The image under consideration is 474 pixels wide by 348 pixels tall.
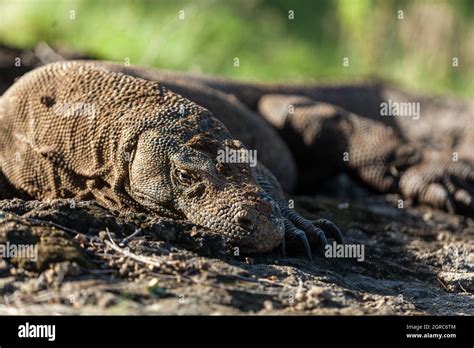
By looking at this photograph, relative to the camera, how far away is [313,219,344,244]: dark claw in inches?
190

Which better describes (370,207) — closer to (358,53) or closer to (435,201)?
(435,201)

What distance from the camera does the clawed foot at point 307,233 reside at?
4570mm

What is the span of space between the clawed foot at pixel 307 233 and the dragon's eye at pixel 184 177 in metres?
0.56

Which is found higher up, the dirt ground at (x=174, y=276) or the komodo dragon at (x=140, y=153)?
the komodo dragon at (x=140, y=153)

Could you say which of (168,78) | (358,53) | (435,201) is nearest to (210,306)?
(168,78)

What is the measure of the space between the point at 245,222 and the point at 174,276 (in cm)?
50

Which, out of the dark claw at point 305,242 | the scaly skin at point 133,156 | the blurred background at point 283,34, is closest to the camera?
the scaly skin at point 133,156

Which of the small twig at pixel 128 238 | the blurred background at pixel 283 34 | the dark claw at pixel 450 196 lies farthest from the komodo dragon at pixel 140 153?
the blurred background at pixel 283 34

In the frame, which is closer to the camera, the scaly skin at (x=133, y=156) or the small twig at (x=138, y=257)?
the small twig at (x=138, y=257)

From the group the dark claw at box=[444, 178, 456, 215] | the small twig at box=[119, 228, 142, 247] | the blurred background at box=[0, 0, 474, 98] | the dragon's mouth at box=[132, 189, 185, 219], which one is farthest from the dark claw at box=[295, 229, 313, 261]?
the blurred background at box=[0, 0, 474, 98]

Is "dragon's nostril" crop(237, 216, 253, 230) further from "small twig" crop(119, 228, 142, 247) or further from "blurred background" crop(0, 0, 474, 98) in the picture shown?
"blurred background" crop(0, 0, 474, 98)

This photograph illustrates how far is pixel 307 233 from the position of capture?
185 inches

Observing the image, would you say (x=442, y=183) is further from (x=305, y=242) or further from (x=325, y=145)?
(x=305, y=242)

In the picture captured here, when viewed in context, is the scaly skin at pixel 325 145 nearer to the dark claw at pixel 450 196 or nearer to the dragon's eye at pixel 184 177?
the dark claw at pixel 450 196
